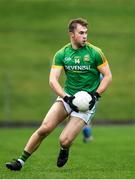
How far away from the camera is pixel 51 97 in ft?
106

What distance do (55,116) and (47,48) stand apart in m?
27.2

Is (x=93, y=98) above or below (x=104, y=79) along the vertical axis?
below

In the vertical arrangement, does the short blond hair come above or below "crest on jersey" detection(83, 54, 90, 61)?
above

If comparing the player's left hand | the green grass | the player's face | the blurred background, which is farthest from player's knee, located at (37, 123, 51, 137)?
the blurred background

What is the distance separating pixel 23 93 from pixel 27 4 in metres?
16.0

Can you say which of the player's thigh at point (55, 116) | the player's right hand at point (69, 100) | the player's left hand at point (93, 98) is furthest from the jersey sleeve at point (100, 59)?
the player's thigh at point (55, 116)

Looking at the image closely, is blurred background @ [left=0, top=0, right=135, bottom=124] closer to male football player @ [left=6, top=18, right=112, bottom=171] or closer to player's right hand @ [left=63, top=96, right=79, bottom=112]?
male football player @ [left=6, top=18, right=112, bottom=171]

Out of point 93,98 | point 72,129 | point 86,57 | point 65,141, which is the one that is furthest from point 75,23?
point 65,141

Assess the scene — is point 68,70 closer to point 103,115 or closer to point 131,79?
point 103,115

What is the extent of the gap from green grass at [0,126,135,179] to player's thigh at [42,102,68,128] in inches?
31.5

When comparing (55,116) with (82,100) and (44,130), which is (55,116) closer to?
(44,130)

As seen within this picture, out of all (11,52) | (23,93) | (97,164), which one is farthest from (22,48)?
(97,164)

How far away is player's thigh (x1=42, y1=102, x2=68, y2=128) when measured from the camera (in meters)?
12.4

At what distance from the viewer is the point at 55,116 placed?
12461mm
